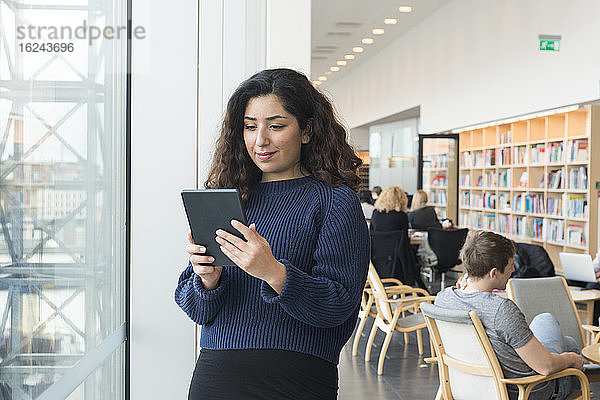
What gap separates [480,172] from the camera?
12797mm

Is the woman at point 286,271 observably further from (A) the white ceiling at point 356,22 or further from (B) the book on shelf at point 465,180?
(B) the book on shelf at point 465,180

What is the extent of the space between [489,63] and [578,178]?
10.0 feet

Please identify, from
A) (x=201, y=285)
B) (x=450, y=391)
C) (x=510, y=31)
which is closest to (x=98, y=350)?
(x=201, y=285)

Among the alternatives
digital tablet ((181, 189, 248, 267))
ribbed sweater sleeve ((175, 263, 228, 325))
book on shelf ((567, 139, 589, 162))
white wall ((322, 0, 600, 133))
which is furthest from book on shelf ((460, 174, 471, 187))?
digital tablet ((181, 189, 248, 267))

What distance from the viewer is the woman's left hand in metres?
1.50

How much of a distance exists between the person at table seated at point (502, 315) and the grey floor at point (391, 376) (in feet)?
5.29

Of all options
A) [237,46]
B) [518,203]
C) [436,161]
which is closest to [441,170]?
[436,161]

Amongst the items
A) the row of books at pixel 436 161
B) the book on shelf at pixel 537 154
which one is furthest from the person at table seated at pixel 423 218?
the row of books at pixel 436 161

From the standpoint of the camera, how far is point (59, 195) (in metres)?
1.29

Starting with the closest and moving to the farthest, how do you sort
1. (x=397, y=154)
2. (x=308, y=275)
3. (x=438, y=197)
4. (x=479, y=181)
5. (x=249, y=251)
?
(x=249, y=251) < (x=308, y=275) < (x=479, y=181) < (x=438, y=197) < (x=397, y=154)

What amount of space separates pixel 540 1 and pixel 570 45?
1.08 m

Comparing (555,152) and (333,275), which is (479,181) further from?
(333,275)

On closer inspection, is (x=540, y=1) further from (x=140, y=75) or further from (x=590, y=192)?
(x=140, y=75)

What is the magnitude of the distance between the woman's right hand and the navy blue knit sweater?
0.04 metres
